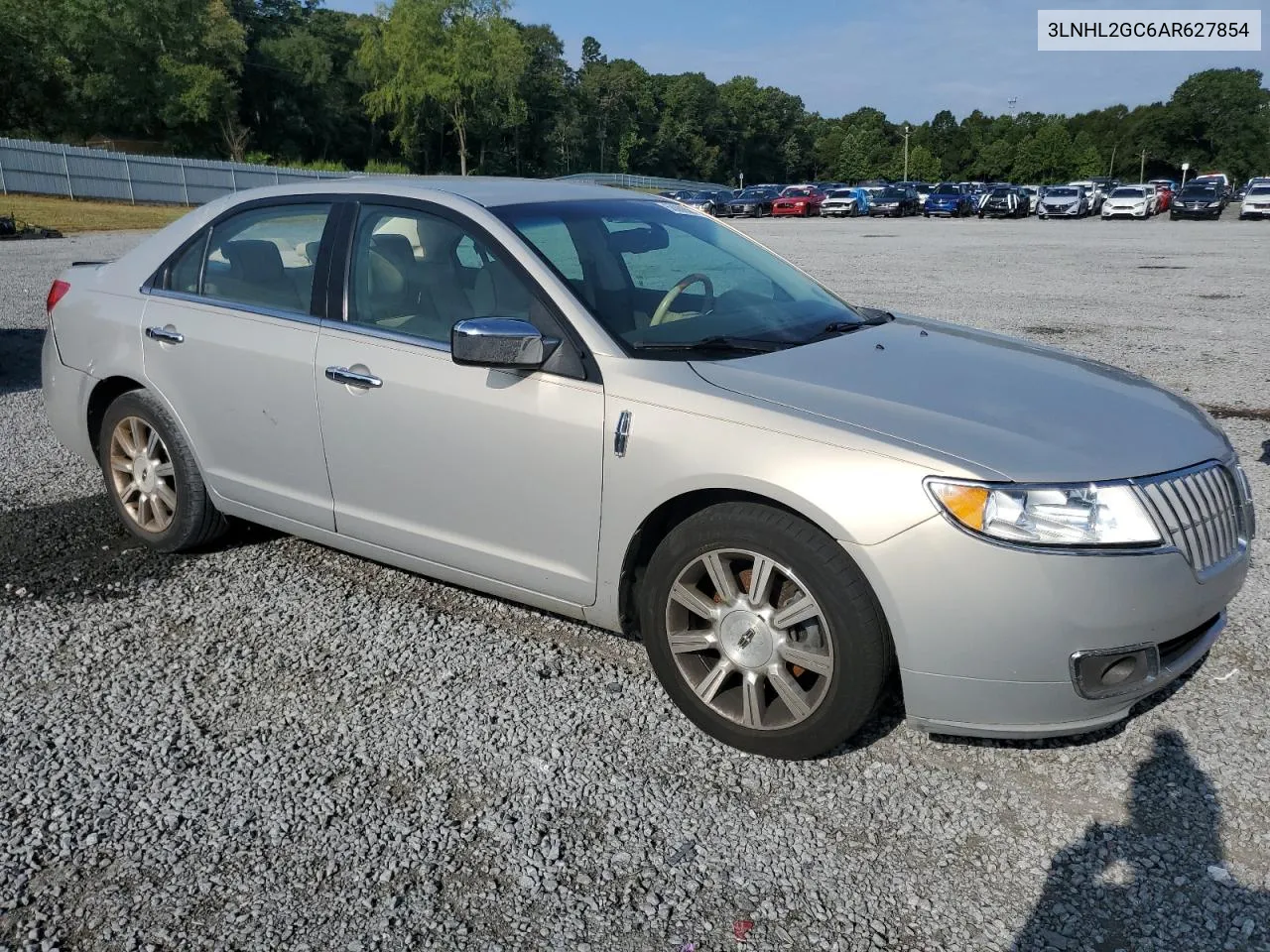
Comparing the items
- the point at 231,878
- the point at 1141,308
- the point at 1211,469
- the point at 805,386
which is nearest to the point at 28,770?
the point at 231,878

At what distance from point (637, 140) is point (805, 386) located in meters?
119

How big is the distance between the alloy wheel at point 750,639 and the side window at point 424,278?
3.63 ft

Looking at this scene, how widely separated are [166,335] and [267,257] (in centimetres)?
57

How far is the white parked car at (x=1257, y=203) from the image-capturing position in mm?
42344

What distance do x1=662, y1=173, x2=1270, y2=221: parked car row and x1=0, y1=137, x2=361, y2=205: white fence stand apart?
19.6 m

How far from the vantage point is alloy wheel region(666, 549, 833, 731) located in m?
3.04

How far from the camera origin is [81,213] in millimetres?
33188

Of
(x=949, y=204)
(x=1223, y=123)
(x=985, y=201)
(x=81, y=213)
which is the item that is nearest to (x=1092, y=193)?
(x=985, y=201)

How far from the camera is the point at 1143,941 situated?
8.05ft

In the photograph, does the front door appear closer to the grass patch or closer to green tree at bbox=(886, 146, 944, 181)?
the grass patch

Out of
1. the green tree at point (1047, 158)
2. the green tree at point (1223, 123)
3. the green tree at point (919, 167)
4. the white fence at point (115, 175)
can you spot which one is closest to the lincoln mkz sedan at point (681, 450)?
the white fence at point (115, 175)

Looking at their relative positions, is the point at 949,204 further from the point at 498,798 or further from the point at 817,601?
the point at 498,798

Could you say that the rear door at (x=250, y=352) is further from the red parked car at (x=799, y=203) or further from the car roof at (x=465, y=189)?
the red parked car at (x=799, y=203)

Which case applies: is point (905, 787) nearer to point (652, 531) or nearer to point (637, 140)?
point (652, 531)
